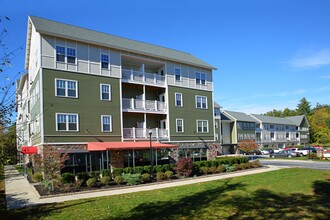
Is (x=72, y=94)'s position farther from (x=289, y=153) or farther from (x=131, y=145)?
(x=289, y=153)

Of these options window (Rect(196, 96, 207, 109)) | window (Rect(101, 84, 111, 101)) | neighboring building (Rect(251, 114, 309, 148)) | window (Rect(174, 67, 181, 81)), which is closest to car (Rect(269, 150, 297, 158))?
neighboring building (Rect(251, 114, 309, 148))

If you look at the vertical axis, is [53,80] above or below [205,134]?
above

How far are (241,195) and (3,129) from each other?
425 inches

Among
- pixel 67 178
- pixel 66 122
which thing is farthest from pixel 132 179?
pixel 66 122

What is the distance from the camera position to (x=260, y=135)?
7294cm

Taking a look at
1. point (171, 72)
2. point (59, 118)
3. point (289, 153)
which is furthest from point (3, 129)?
point (289, 153)

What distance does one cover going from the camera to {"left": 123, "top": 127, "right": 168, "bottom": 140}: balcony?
27.5 metres

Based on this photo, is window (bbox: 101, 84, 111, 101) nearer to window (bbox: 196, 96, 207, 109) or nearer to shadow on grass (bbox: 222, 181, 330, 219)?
window (bbox: 196, 96, 207, 109)

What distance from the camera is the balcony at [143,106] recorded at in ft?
92.1

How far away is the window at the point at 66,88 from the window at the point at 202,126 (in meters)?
15.3

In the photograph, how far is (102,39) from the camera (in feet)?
91.0

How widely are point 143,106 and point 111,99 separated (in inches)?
158

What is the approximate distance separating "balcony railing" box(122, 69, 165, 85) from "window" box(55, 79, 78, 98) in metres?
5.58

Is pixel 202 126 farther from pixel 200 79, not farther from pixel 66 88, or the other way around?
pixel 66 88
